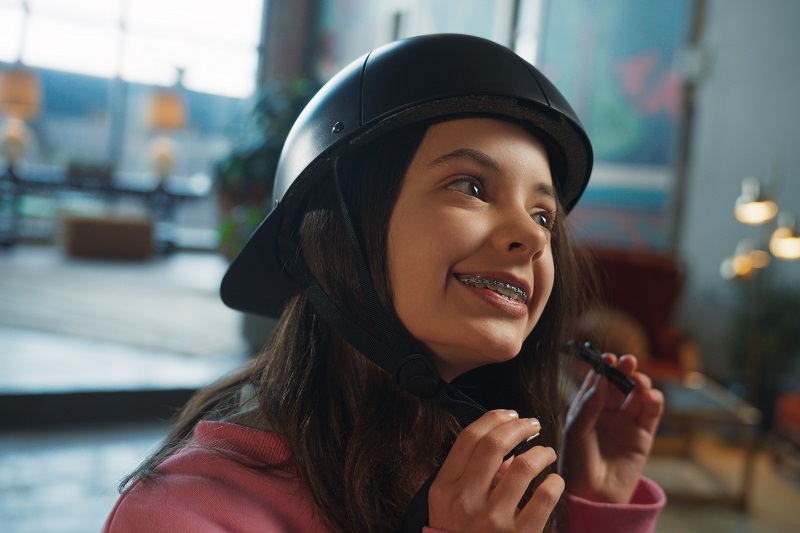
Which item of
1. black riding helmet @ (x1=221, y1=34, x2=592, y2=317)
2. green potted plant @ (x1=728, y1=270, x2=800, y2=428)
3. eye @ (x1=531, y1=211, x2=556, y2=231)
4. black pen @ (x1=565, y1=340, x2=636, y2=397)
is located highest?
black riding helmet @ (x1=221, y1=34, x2=592, y2=317)

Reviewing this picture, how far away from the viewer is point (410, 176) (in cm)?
87

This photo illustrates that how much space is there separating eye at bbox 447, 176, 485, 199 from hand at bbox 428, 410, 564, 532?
0.27 metres

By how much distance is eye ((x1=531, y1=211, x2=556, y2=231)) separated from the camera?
0.95 metres

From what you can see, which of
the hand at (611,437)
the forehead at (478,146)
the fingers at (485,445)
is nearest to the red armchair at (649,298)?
the hand at (611,437)

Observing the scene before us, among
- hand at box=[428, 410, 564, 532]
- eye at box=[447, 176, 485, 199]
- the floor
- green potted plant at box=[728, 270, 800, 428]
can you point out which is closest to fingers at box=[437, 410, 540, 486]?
hand at box=[428, 410, 564, 532]

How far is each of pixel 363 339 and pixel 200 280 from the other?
20.1 feet

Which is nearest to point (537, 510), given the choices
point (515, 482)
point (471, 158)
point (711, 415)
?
point (515, 482)

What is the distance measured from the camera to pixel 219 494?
759mm

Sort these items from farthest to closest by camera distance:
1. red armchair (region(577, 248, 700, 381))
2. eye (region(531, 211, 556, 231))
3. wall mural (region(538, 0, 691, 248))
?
wall mural (region(538, 0, 691, 248))
red armchair (region(577, 248, 700, 381))
eye (region(531, 211, 556, 231))

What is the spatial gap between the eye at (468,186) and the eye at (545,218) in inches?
4.3

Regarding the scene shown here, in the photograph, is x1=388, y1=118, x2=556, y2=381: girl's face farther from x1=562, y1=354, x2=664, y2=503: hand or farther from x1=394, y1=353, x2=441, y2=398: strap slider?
x1=562, y1=354, x2=664, y2=503: hand

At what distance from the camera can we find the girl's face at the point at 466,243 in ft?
2.74

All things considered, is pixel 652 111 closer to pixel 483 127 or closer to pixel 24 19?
pixel 483 127

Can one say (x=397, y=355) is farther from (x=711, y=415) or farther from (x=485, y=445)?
(x=711, y=415)
